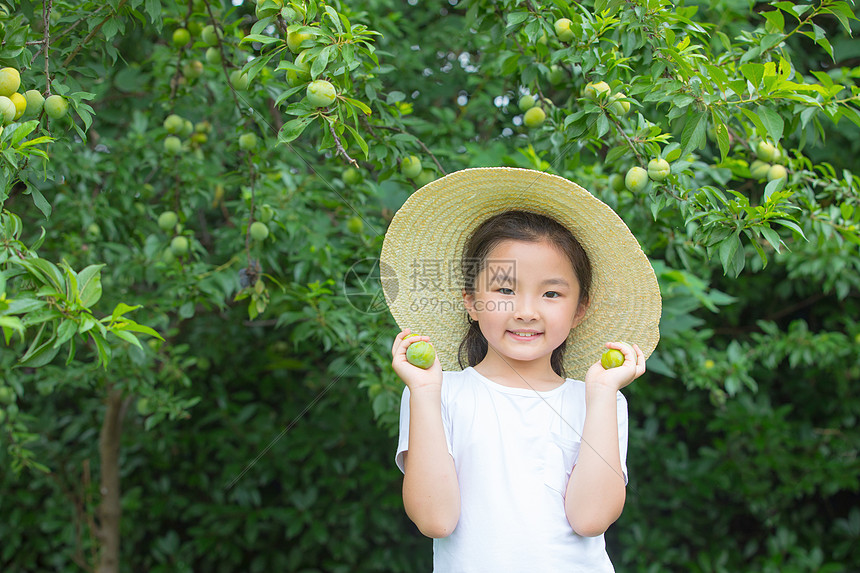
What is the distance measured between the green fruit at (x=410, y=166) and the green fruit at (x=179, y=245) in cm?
70

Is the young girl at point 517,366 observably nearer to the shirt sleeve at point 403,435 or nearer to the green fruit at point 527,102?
the shirt sleeve at point 403,435

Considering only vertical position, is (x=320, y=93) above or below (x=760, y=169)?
above

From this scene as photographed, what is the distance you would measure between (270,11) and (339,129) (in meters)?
0.25

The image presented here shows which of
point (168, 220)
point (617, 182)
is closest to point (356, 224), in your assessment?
point (168, 220)

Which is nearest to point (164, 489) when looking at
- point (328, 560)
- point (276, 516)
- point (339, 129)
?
point (276, 516)

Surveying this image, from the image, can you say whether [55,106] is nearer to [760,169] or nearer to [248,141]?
[248,141]

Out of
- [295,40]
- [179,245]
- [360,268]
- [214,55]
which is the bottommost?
[360,268]

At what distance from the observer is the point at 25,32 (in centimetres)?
132

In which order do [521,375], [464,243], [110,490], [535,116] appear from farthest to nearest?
[110,490]
[535,116]
[464,243]
[521,375]

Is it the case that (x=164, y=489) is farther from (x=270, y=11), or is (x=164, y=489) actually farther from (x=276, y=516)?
(x=270, y=11)

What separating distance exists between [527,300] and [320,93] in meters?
0.49

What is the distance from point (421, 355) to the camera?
109cm

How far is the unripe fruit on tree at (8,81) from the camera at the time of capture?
116cm

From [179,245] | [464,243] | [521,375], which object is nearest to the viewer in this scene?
[521,375]
